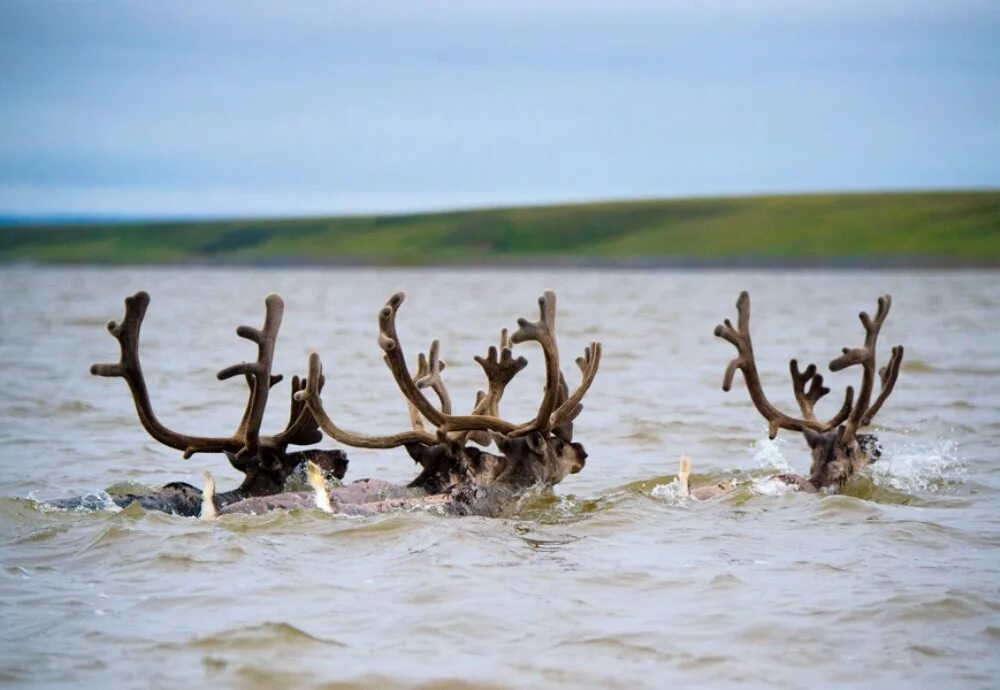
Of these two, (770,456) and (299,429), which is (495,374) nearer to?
(299,429)

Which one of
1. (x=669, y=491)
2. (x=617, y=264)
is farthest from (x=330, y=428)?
(x=617, y=264)

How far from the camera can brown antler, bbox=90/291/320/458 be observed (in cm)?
997

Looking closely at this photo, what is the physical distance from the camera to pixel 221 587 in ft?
28.0

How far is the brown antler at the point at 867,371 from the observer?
35.7ft

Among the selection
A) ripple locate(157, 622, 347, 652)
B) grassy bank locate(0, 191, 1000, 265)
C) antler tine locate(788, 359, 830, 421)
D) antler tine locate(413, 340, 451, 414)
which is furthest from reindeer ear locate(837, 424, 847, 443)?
grassy bank locate(0, 191, 1000, 265)

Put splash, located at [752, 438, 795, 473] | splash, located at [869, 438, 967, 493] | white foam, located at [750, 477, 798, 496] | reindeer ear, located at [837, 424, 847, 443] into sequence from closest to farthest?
reindeer ear, located at [837, 424, 847, 443], white foam, located at [750, 477, 798, 496], splash, located at [869, 438, 967, 493], splash, located at [752, 438, 795, 473]

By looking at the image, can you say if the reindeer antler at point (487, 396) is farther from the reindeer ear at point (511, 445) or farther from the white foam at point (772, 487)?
the white foam at point (772, 487)

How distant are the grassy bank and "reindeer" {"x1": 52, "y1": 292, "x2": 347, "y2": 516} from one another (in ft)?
292

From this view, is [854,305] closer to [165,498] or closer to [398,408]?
[398,408]

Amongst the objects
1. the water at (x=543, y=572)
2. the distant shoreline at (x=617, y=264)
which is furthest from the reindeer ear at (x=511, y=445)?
the distant shoreline at (x=617, y=264)

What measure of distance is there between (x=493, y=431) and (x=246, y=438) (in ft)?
5.57

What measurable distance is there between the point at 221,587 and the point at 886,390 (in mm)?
5276

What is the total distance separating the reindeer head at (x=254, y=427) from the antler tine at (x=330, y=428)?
8cm

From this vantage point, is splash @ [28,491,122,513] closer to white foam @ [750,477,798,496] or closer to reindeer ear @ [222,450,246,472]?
reindeer ear @ [222,450,246,472]
